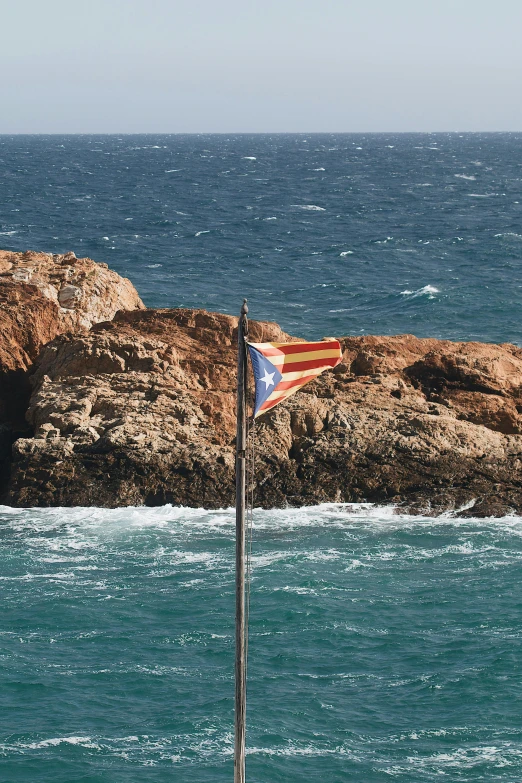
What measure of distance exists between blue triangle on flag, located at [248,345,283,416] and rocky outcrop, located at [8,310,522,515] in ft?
55.2

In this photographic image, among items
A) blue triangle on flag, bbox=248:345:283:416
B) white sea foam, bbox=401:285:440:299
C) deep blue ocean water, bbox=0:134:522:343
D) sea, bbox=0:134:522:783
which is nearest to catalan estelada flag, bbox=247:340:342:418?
blue triangle on flag, bbox=248:345:283:416

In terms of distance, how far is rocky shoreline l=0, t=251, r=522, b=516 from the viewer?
94.3 ft

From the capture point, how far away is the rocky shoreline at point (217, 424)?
28.8 metres

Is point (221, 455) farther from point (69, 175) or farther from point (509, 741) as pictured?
point (69, 175)

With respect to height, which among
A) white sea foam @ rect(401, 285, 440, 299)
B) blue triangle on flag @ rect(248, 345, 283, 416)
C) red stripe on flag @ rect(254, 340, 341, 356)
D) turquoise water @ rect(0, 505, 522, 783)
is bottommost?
turquoise water @ rect(0, 505, 522, 783)

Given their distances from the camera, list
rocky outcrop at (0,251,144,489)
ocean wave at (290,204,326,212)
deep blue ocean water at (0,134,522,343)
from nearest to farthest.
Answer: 1. rocky outcrop at (0,251,144,489)
2. deep blue ocean water at (0,134,522,343)
3. ocean wave at (290,204,326,212)

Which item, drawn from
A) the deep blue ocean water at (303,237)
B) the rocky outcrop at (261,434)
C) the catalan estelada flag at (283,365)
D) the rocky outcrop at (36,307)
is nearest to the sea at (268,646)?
the rocky outcrop at (261,434)

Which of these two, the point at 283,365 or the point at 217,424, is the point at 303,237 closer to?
the point at 217,424

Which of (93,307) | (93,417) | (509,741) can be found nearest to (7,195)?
(93,307)

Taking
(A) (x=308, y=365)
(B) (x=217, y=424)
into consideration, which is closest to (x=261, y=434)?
(B) (x=217, y=424)

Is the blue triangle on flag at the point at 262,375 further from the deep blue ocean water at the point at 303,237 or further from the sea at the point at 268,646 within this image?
the deep blue ocean water at the point at 303,237

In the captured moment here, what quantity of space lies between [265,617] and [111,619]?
10.3ft

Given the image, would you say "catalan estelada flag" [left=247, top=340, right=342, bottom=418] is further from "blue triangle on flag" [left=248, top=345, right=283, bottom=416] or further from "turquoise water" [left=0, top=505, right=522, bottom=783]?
"turquoise water" [left=0, top=505, right=522, bottom=783]

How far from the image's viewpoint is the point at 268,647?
21734 millimetres
